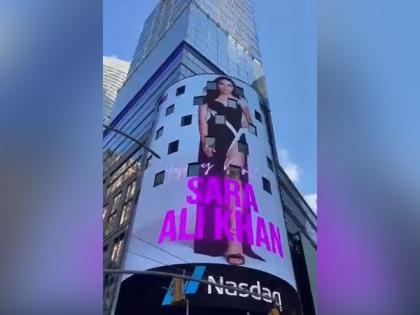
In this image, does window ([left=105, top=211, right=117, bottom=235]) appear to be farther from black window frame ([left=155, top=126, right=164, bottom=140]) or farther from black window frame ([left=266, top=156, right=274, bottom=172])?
black window frame ([left=266, top=156, right=274, bottom=172])

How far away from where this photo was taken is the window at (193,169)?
13.9 meters

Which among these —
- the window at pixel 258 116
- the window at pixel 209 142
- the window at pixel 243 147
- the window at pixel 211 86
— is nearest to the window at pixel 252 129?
the window at pixel 258 116

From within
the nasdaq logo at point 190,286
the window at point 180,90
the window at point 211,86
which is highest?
the window at point 211,86

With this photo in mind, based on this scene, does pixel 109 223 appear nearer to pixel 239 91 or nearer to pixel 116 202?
pixel 116 202

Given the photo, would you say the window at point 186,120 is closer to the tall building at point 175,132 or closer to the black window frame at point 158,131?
the tall building at point 175,132

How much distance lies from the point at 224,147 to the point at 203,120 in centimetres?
86

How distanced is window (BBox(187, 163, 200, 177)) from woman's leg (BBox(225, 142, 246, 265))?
647mm

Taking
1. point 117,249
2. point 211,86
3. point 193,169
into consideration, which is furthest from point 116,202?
point 211,86

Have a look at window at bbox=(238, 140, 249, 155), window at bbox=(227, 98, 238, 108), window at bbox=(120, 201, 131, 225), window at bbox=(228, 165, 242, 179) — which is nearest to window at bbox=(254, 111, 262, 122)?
window at bbox=(227, 98, 238, 108)

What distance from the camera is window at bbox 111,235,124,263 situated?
1348 centimetres

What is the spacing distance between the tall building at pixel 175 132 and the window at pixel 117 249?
0.02 metres

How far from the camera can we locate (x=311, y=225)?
15.8 m

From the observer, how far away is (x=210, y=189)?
13.8 metres
